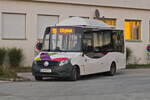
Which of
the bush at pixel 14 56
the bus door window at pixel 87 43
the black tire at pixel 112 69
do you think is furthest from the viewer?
the bush at pixel 14 56

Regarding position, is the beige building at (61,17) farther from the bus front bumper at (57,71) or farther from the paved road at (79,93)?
the paved road at (79,93)

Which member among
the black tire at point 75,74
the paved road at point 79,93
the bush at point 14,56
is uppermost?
the bush at point 14,56

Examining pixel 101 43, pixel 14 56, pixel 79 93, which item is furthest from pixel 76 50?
pixel 14 56

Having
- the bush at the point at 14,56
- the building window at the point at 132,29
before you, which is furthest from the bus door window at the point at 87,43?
the building window at the point at 132,29

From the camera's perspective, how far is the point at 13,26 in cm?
2559

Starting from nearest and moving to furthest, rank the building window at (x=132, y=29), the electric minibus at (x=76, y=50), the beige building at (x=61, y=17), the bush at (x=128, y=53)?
the electric minibus at (x=76, y=50) < the beige building at (x=61, y=17) < the bush at (x=128, y=53) < the building window at (x=132, y=29)

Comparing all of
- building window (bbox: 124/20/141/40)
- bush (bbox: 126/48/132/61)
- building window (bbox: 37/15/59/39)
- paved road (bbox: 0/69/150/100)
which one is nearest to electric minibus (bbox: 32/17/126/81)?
paved road (bbox: 0/69/150/100)

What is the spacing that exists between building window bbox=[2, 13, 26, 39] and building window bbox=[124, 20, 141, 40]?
29.2ft

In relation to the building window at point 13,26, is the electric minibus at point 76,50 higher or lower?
lower

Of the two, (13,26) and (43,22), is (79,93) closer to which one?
(13,26)

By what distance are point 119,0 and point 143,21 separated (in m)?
3.15

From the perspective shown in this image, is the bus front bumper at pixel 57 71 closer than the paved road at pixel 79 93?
No

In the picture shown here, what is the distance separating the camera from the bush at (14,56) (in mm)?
25067

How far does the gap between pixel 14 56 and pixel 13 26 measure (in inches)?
75.0
